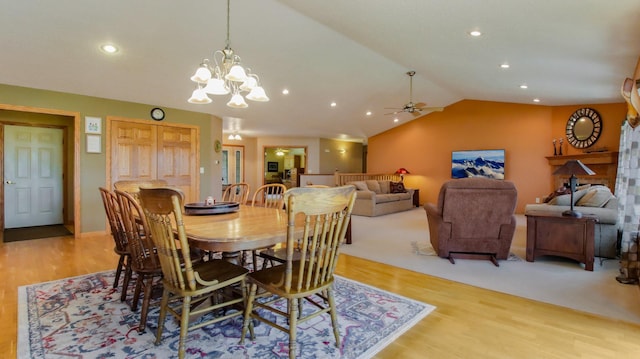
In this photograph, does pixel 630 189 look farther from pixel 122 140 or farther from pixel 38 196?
pixel 38 196

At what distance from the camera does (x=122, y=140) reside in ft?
18.0

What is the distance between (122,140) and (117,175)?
0.61 m

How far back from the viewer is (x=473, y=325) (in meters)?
2.24

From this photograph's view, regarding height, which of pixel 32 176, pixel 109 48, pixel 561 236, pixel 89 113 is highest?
pixel 109 48

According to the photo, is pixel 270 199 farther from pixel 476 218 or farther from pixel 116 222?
pixel 476 218

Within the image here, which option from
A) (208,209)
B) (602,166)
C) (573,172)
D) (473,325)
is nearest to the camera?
(473,325)

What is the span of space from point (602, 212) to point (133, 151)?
6989 millimetres

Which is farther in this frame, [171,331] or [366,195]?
[366,195]

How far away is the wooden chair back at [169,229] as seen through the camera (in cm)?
165

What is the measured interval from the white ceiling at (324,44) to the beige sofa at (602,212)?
1.61 m

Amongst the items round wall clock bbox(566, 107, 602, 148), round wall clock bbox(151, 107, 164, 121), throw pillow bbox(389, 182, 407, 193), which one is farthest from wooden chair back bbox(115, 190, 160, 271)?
round wall clock bbox(566, 107, 602, 148)

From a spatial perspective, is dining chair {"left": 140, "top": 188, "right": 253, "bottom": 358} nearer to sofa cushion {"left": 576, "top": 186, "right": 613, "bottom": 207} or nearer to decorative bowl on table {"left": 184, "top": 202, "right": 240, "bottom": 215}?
decorative bowl on table {"left": 184, "top": 202, "right": 240, "bottom": 215}

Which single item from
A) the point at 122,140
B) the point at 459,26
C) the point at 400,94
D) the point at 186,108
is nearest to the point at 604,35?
→ the point at 459,26

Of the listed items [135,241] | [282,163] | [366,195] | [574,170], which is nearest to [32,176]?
[135,241]
